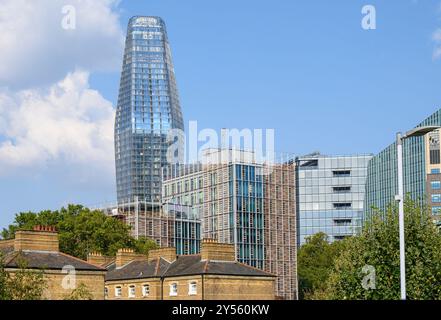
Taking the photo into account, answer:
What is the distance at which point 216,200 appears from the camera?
175 m

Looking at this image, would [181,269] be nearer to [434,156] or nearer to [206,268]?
[206,268]

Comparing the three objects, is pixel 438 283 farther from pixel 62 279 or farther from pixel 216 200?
pixel 216 200

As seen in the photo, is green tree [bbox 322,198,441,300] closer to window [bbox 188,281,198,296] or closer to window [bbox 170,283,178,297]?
window [bbox 188,281,198,296]

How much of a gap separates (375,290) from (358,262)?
3.82 m

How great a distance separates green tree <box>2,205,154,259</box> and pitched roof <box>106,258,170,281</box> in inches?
1121

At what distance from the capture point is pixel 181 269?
7725 centimetres

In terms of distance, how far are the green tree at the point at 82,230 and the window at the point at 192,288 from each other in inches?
1577

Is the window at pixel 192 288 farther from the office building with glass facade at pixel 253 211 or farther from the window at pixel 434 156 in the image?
the window at pixel 434 156

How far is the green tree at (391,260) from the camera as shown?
141 ft

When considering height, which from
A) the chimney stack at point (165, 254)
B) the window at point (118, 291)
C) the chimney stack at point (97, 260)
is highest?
the chimney stack at point (165, 254)

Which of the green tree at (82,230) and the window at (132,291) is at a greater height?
the green tree at (82,230)

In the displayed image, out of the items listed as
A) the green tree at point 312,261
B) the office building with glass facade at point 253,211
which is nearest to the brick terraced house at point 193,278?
the green tree at point 312,261

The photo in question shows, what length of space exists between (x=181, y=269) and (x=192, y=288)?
3.49m

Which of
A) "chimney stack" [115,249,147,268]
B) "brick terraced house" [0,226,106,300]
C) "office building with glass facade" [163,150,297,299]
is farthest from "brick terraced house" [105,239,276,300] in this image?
"office building with glass facade" [163,150,297,299]
